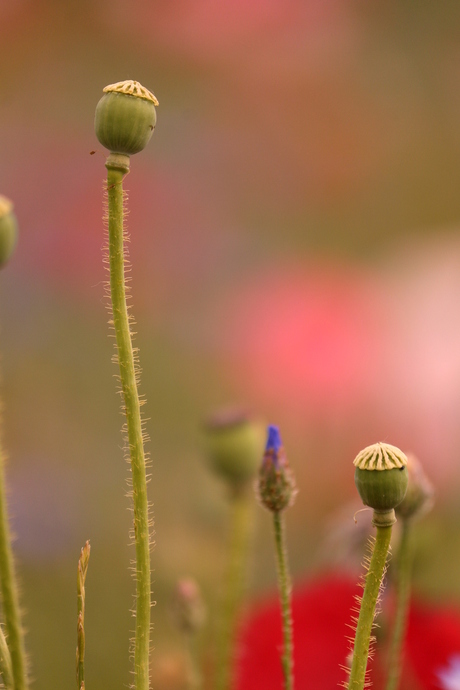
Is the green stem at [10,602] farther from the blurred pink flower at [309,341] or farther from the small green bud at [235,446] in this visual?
the blurred pink flower at [309,341]

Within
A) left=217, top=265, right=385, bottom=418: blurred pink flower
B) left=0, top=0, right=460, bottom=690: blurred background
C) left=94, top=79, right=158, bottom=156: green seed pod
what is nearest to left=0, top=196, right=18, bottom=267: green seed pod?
left=94, top=79, right=158, bottom=156: green seed pod

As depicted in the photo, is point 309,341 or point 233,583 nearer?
point 233,583

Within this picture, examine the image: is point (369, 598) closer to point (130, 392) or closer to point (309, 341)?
point (130, 392)

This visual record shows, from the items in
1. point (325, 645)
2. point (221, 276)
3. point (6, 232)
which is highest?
point (221, 276)

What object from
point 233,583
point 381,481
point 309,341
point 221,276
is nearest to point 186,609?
point 233,583

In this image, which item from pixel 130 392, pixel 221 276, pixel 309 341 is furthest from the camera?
pixel 221 276

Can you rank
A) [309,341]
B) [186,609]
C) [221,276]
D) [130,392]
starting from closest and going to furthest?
[130,392] < [186,609] < [309,341] < [221,276]

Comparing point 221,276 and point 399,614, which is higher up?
point 221,276
